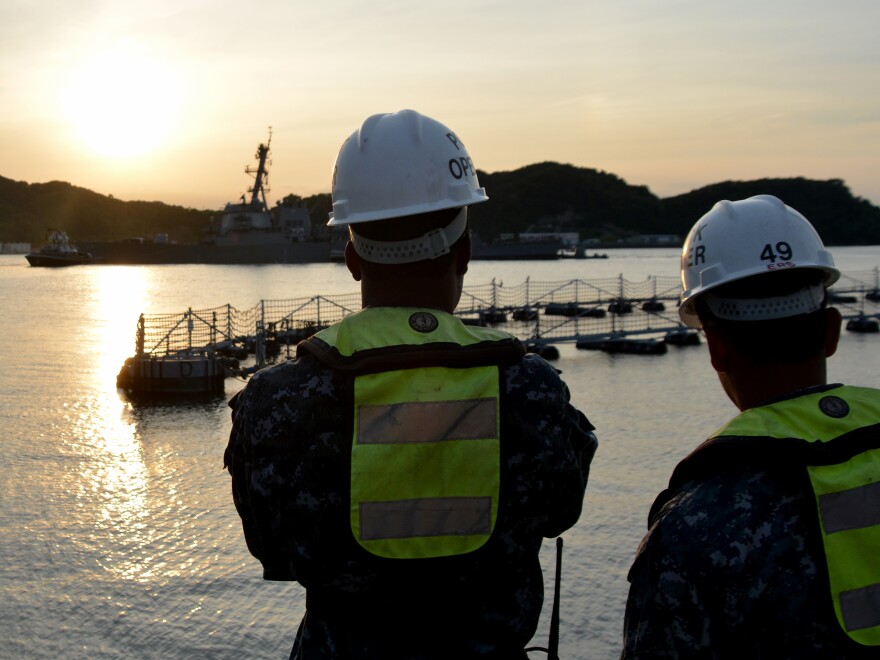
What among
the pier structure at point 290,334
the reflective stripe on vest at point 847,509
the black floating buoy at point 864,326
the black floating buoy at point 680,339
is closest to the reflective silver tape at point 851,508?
the reflective stripe on vest at point 847,509

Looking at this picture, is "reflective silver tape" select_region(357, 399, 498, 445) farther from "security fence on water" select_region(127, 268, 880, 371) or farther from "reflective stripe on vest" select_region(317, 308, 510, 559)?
"security fence on water" select_region(127, 268, 880, 371)

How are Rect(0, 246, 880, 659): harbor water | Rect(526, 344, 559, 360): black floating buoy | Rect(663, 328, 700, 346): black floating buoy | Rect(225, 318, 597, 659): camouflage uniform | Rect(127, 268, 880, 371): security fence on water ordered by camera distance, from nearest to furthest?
Rect(225, 318, 597, 659): camouflage uniform < Rect(0, 246, 880, 659): harbor water < Rect(127, 268, 880, 371): security fence on water < Rect(526, 344, 559, 360): black floating buoy < Rect(663, 328, 700, 346): black floating buoy

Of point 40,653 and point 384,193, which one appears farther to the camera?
point 40,653

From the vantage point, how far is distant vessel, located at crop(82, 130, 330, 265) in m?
104

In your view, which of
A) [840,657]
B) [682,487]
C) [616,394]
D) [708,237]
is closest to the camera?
[840,657]

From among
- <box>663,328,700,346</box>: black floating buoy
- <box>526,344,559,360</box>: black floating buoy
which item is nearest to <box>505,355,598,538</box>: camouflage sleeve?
<box>526,344,559,360</box>: black floating buoy

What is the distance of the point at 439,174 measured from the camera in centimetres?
241

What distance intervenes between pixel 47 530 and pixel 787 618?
945 centimetres

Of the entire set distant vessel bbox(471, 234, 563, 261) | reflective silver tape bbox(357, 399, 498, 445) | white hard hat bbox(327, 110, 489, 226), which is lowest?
reflective silver tape bbox(357, 399, 498, 445)

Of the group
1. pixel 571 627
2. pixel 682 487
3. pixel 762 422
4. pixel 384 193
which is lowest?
pixel 571 627

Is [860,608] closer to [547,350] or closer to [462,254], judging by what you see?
[462,254]

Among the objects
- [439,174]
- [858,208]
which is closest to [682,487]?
[439,174]

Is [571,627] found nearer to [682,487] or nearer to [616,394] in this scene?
[682,487]

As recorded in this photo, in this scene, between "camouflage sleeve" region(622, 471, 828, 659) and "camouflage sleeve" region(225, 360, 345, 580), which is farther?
"camouflage sleeve" region(225, 360, 345, 580)
